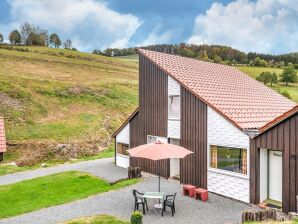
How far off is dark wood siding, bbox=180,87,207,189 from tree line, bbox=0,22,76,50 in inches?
3046

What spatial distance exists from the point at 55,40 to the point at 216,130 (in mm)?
86881

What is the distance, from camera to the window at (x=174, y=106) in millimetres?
17250

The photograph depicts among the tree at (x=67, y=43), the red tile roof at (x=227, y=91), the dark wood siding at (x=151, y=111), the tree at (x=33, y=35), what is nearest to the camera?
the red tile roof at (x=227, y=91)

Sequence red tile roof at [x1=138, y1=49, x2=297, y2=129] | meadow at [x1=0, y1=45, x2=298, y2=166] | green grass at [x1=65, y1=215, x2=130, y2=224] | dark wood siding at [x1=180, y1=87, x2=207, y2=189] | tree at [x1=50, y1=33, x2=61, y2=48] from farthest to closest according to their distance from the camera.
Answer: tree at [x1=50, y1=33, x2=61, y2=48], meadow at [x1=0, y1=45, x2=298, y2=166], dark wood siding at [x1=180, y1=87, x2=207, y2=189], red tile roof at [x1=138, y1=49, x2=297, y2=129], green grass at [x1=65, y1=215, x2=130, y2=224]

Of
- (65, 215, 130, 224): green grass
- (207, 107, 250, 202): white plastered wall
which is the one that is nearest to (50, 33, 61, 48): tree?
(207, 107, 250, 202): white plastered wall

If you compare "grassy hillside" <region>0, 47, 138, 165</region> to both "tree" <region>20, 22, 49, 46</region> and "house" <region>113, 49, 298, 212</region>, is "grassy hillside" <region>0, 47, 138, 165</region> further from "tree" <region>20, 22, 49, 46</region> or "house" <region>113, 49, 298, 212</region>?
"tree" <region>20, 22, 49, 46</region>

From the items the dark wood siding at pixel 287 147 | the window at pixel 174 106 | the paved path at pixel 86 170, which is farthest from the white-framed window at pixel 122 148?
the dark wood siding at pixel 287 147

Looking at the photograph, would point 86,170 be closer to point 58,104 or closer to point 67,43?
point 58,104

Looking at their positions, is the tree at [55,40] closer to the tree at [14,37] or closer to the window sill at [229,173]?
the tree at [14,37]

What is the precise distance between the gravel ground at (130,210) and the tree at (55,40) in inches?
3362

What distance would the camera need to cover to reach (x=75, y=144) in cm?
2886

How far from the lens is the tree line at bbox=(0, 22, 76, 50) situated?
83062 mm

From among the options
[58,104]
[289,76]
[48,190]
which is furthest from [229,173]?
[289,76]

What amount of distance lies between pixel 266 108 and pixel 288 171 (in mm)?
7160
